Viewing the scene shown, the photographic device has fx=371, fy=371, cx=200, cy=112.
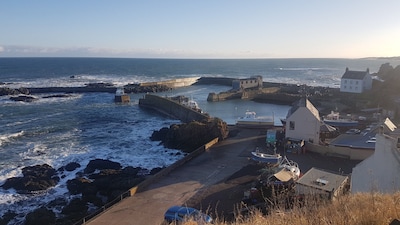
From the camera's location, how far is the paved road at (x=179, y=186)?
14.5 metres

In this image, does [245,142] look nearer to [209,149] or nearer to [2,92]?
[209,149]

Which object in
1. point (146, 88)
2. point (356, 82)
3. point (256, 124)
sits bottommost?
point (146, 88)

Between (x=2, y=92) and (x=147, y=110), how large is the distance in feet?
105

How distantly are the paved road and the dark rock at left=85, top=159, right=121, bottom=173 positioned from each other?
19.5ft

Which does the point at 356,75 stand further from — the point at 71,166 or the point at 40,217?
the point at 40,217

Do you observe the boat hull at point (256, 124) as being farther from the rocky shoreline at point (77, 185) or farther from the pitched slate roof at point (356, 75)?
the pitched slate roof at point (356, 75)

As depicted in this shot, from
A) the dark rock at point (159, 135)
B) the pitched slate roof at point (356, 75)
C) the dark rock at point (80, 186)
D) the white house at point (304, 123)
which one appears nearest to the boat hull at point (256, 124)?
the dark rock at point (159, 135)

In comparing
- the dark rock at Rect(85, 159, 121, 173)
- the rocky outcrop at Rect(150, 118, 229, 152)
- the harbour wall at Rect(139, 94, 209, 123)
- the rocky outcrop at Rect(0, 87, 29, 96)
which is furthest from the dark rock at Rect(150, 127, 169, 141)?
the rocky outcrop at Rect(0, 87, 29, 96)

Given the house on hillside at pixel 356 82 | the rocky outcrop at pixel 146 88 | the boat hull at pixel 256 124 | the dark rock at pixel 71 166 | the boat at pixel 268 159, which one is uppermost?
the house on hillside at pixel 356 82

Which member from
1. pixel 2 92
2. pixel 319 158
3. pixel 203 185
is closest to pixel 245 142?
pixel 319 158

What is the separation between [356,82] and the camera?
180 ft

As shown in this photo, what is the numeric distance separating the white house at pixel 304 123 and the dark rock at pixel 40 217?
50.7 feet

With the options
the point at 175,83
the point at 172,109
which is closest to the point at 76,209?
the point at 172,109

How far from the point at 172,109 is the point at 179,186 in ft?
96.3
